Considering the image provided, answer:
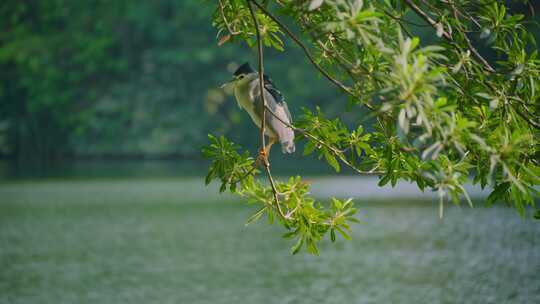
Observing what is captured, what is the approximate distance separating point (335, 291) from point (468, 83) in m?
5.94

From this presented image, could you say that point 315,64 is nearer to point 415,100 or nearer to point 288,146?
point 415,100

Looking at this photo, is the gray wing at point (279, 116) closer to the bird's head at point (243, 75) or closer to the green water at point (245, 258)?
the bird's head at point (243, 75)

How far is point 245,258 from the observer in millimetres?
11016

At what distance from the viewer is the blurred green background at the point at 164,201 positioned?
9.27 m

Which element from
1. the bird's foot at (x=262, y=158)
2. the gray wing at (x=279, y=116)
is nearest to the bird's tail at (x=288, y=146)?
the gray wing at (x=279, y=116)

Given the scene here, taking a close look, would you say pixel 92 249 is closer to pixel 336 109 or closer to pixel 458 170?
pixel 458 170

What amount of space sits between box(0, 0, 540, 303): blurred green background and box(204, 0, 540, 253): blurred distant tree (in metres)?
0.36

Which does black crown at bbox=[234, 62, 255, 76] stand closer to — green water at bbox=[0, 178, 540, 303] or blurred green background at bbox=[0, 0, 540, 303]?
blurred green background at bbox=[0, 0, 540, 303]

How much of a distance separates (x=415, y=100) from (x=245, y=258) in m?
8.75

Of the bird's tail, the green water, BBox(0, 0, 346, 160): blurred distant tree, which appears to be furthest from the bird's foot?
BBox(0, 0, 346, 160): blurred distant tree

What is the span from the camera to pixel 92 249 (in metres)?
11.9

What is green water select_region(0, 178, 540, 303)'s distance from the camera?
8.80 meters

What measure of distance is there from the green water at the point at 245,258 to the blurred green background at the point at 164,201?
0.03 m

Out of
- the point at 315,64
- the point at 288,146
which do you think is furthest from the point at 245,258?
the point at 315,64
